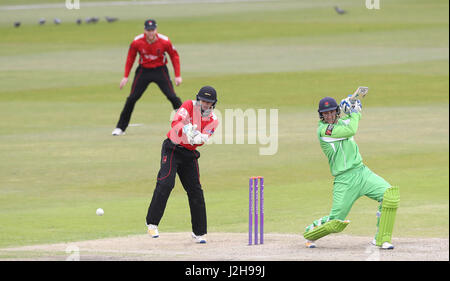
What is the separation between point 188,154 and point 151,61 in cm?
747

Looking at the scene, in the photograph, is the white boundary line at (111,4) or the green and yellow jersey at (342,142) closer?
the green and yellow jersey at (342,142)

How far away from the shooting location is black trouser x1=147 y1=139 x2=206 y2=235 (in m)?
11.1

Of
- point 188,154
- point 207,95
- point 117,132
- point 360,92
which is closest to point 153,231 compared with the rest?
point 188,154

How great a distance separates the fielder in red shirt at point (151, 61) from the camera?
18.1 metres

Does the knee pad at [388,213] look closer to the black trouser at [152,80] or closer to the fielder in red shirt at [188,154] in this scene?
the fielder in red shirt at [188,154]

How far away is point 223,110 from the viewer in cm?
2456

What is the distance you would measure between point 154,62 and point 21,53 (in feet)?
60.4

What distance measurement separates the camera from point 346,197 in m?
10.9

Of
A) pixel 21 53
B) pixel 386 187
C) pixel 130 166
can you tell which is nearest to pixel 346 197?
pixel 386 187

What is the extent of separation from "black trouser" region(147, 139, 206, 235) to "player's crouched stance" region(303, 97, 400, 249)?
146 centimetres

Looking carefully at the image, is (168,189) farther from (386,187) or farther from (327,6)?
(327,6)

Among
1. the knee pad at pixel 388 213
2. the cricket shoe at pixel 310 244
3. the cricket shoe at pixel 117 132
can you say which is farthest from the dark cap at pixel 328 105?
the cricket shoe at pixel 117 132

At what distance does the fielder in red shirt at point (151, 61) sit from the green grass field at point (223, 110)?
119cm

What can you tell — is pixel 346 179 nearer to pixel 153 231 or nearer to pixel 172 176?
pixel 172 176
